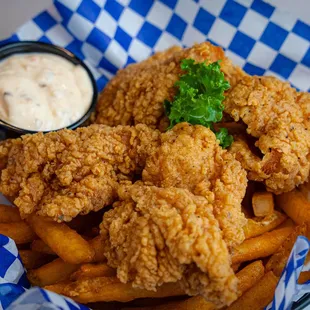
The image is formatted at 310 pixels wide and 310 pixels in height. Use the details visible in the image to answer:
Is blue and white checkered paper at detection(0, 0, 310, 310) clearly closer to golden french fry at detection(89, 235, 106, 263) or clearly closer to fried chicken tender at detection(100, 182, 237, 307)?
golden french fry at detection(89, 235, 106, 263)

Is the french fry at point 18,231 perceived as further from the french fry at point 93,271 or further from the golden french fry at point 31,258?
the french fry at point 93,271

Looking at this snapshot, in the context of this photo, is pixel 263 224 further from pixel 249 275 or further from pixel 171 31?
pixel 171 31

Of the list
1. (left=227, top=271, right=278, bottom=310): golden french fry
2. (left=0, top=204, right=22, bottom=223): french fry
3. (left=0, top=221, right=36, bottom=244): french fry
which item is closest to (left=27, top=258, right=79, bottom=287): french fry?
(left=0, top=221, right=36, bottom=244): french fry

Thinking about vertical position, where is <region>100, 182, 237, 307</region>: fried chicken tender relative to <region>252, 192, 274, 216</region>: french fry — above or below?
below

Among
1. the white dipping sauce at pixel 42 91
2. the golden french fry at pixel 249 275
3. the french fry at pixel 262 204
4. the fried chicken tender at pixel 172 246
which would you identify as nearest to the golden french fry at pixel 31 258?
the fried chicken tender at pixel 172 246

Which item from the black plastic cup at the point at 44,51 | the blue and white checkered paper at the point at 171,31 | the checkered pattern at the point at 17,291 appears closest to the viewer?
the checkered pattern at the point at 17,291
